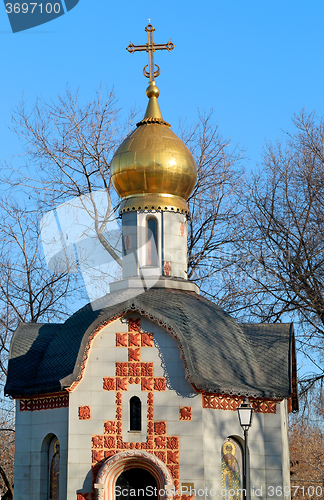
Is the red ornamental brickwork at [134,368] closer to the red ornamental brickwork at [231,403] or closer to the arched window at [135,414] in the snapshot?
the arched window at [135,414]

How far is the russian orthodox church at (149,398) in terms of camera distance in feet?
45.7

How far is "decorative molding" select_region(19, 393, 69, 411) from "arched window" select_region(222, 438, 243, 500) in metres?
3.24

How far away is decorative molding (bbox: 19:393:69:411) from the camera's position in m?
14.5

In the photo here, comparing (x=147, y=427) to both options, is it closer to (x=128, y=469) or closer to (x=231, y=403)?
(x=128, y=469)

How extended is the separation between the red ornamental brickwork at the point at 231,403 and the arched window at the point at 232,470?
703mm

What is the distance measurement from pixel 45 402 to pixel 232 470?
3912 millimetres

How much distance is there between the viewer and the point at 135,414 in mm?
14219

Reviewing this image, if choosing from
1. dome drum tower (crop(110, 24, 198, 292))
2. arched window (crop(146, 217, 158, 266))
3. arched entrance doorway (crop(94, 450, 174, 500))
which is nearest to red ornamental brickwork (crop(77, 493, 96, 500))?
arched entrance doorway (crop(94, 450, 174, 500))

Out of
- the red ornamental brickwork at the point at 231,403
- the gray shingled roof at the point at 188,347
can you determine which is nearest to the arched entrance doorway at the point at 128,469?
the red ornamental brickwork at the point at 231,403

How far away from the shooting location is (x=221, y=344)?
15.6 meters

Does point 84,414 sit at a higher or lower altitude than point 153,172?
lower

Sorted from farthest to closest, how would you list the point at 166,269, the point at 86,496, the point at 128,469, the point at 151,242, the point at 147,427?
the point at 151,242 → the point at 166,269 → the point at 128,469 → the point at 147,427 → the point at 86,496

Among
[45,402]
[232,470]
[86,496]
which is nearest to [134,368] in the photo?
[45,402]

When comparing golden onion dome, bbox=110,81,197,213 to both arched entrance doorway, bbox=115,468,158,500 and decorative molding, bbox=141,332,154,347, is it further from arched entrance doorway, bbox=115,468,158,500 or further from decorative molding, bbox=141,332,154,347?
arched entrance doorway, bbox=115,468,158,500
